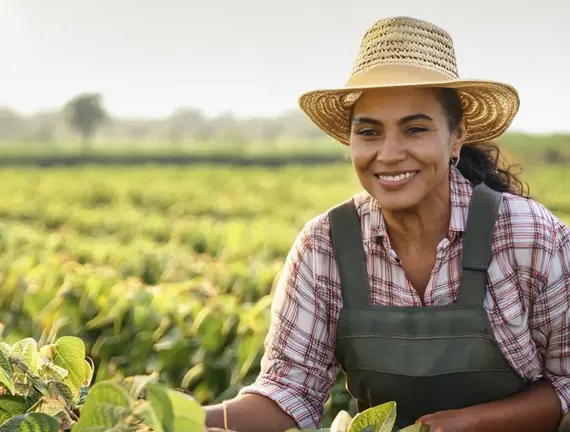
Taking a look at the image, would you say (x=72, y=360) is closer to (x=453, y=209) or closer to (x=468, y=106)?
(x=453, y=209)

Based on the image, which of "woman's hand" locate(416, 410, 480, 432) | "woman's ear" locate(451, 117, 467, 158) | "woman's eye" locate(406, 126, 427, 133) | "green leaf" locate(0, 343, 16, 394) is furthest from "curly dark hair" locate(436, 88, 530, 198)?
"green leaf" locate(0, 343, 16, 394)

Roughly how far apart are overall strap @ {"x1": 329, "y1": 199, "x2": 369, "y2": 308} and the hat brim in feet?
0.91

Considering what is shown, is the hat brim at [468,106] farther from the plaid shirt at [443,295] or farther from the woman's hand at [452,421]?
the woman's hand at [452,421]

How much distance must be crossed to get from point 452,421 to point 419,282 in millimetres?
415

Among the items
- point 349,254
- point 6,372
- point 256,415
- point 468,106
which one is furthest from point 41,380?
point 468,106

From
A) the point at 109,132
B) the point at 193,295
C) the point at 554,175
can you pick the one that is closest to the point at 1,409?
the point at 193,295

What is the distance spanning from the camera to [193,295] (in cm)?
324

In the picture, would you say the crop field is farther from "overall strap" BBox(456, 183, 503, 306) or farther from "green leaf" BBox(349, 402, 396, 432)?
"green leaf" BBox(349, 402, 396, 432)

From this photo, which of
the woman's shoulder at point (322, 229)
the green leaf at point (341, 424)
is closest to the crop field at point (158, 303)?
the woman's shoulder at point (322, 229)

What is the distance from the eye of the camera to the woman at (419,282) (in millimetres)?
1901

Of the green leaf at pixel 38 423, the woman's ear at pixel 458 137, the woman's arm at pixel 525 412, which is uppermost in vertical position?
the woman's ear at pixel 458 137

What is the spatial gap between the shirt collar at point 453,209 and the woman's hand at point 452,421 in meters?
0.45

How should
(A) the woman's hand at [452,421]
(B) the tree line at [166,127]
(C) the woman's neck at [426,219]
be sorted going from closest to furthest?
1. (A) the woman's hand at [452,421]
2. (C) the woman's neck at [426,219]
3. (B) the tree line at [166,127]

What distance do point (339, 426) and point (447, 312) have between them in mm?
783
